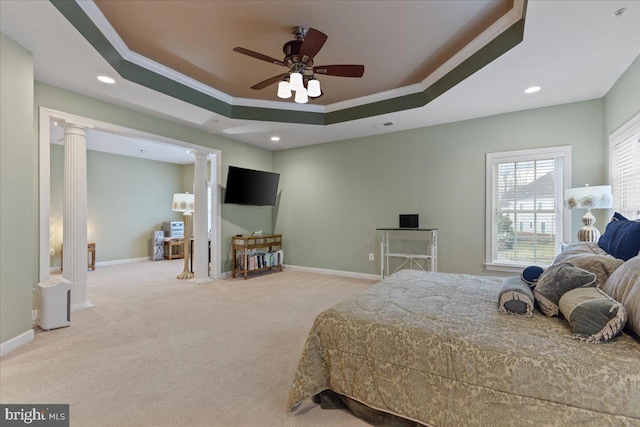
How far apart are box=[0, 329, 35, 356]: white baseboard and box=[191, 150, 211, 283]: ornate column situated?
8.01 feet

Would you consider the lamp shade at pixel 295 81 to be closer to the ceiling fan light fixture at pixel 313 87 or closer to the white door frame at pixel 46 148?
the ceiling fan light fixture at pixel 313 87

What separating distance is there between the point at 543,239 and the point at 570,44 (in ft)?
8.37

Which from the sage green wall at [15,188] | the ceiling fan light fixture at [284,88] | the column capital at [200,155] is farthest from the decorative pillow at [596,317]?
the column capital at [200,155]

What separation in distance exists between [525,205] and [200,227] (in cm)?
511

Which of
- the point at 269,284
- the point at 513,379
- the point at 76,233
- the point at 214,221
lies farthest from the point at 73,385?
the point at 214,221

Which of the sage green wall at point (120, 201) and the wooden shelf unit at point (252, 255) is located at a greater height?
the sage green wall at point (120, 201)

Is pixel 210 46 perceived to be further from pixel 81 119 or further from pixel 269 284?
pixel 269 284

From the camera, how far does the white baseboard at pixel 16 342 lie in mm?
2388

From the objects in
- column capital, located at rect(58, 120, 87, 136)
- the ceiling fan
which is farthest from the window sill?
column capital, located at rect(58, 120, 87, 136)

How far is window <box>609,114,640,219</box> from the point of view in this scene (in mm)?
2723

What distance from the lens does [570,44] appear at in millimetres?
2424

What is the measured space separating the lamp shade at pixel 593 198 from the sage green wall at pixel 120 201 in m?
8.58

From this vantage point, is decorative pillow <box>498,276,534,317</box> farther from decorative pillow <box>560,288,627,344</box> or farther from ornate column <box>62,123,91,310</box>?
ornate column <box>62,123,91,310</box>

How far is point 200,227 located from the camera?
5066 mm
